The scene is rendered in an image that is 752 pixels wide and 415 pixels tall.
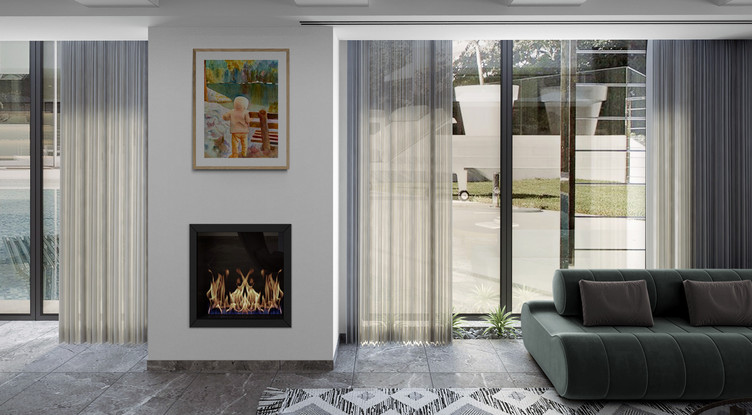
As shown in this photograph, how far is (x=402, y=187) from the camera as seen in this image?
14.0 feet

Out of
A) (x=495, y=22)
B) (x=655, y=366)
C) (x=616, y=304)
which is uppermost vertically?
(x=495, y=22)

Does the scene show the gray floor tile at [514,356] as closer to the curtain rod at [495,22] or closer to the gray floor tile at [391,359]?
the gray floor tile at [391,359]

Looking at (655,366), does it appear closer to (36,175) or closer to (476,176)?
(476,176)

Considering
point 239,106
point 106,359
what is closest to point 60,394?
point 106,359

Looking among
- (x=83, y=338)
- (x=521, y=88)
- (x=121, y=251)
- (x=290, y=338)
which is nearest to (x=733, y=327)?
(x=521, y=88)

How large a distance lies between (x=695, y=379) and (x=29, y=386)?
13.7 feet

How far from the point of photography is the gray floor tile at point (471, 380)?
344 cm

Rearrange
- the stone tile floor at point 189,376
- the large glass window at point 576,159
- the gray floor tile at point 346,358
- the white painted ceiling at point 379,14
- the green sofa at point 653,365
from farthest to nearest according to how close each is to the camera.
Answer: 1. the large glass window at point 576,159
2. the gray floor tile at point 346,358
3. the white painted ceiling at point 379,14
4. the stone tile floor at point 189,376
5. the green sofa at point 653,365

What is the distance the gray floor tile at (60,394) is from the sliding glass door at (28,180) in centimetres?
151

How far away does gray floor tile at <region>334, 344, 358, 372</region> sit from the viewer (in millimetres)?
3730

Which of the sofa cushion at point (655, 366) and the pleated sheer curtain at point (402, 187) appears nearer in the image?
the sofa cushion at point (655, 366)

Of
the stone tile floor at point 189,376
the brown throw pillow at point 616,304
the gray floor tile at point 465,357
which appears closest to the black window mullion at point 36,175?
the stone tile floor at point 189,376

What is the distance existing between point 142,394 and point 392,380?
5.28 feet

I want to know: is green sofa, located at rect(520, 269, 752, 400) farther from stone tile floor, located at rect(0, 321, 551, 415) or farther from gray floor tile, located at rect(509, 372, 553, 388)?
stone tile floor, located at rect(0, 321, 551, 415)
